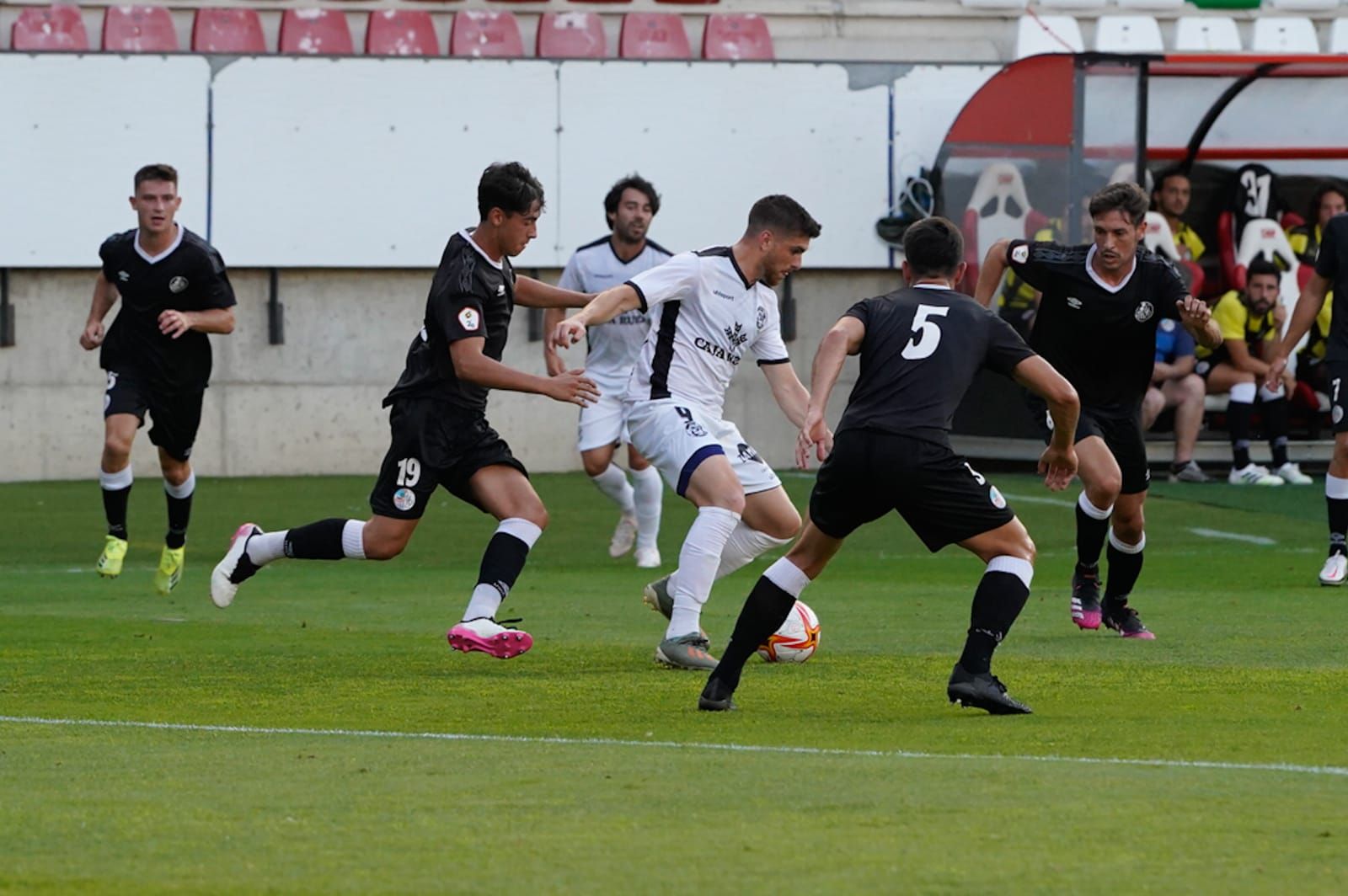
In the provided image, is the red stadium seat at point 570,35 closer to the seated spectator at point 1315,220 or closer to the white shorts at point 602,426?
the seated spectator at point 1315,220

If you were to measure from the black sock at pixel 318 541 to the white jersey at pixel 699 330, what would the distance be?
1.25 meters

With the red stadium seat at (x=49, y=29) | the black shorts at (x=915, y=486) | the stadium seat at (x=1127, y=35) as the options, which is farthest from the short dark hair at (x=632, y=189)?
the stadium seat at (x=1127, y=35)

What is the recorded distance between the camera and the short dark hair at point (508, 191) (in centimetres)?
864

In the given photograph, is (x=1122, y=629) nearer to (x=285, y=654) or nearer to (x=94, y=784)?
(x=285, y=654)

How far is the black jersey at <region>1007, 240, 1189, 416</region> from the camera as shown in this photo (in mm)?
10055

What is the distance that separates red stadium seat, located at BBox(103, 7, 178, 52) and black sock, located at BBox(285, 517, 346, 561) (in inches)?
492

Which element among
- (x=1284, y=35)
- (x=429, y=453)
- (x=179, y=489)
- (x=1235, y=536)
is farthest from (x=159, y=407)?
(x=1284, y=35)

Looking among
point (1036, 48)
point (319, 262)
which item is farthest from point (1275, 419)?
point (319, 262)

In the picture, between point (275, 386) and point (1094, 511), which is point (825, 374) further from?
point (275, 386)

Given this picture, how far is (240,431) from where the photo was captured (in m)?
20.5

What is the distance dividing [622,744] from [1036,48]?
1683 cm

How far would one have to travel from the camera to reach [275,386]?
67.7ft

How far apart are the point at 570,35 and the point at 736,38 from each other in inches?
61.2

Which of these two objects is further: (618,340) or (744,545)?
(618,340)
